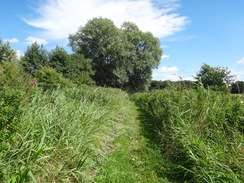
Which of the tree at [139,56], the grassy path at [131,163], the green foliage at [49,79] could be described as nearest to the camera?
the grassy path at [131,163]

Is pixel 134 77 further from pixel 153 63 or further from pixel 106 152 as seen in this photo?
pixel 106 152

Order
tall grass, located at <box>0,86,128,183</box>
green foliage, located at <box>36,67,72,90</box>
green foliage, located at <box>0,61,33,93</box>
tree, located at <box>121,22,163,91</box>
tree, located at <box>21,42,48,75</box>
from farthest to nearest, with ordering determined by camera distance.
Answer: tree, located at <box>121,22,163,91</box> → tree, located at <box>21,42,48,75</box> → green foliage, located at <box>36,67,72,90</box> → green foliage, located at <box>0,61,33,93</box> → tall grass, located at <box>0,86,128,183</box>

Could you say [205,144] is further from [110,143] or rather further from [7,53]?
[7,53]

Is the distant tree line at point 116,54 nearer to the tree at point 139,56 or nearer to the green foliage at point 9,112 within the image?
the tree at point 139,56

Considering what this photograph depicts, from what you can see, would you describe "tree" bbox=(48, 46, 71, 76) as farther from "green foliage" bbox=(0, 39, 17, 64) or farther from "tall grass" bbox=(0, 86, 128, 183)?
"tall grass" bbox=(0, 86, 128, 183)

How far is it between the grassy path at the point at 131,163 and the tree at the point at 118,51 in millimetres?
21823

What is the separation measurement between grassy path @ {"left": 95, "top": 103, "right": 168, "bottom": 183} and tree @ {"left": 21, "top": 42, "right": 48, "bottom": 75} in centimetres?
1331

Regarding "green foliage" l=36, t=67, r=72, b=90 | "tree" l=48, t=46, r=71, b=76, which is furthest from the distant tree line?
"green foliage" l=36, t=67, r=72, b=90

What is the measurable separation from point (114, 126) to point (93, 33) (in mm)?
23150

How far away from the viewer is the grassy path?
7.30ft

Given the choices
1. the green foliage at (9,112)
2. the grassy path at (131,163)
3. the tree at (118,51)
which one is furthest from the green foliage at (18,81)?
the tree at (118,51)

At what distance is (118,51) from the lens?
24.1 m

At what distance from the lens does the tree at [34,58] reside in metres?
13.7

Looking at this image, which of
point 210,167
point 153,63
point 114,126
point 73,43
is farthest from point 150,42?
point 210,167
